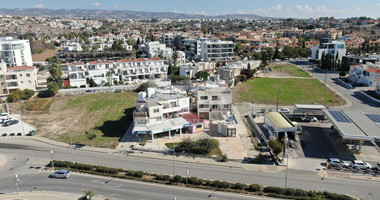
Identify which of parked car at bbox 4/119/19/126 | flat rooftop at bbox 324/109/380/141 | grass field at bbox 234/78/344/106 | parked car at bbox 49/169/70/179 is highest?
flat rooftop at bbox 324/109/380/141

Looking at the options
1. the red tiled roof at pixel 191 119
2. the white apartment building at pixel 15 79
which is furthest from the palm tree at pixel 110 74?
the red tiled roof at pixel 191 119

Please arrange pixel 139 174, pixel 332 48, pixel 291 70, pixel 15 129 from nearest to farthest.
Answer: pixel 139 174
pixel 15 129
pixel 291 70
pixel 332 48

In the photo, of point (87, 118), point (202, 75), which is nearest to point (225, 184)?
point (87, 118)

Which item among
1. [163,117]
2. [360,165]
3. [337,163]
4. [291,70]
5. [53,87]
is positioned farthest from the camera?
[291,70]

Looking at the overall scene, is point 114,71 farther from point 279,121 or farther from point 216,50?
point 279,121

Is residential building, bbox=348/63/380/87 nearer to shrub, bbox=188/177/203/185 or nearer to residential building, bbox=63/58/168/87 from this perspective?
residential building, bbox=63/58/168/87

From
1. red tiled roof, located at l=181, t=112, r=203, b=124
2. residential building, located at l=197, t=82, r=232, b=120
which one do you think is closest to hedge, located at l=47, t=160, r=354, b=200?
red tiled roof, located at l=181, t=112, r=203, b=124
